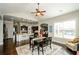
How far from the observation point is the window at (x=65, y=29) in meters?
2.53

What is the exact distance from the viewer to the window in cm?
253

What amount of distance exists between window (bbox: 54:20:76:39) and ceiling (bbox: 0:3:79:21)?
0.28 metres

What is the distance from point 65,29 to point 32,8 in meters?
0.99

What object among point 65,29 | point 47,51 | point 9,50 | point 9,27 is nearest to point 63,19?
point 65,29

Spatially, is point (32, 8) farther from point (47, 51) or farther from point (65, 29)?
point (47, 51)

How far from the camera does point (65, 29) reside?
2598 millimetres

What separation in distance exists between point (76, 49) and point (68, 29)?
0.52m

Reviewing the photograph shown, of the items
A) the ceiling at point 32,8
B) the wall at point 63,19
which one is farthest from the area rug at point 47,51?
the ceiling at point 32,8

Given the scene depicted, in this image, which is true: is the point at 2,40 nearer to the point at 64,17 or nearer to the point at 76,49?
the point at 64,17

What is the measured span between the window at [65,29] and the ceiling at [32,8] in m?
0.28

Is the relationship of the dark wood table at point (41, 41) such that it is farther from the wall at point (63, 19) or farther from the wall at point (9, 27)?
the wall at point (9, 27)

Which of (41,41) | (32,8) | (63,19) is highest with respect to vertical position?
(32,8)

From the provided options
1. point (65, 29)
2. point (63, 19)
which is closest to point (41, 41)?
point (65, 29)

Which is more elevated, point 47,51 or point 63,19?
point 63,19
